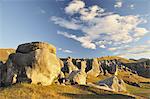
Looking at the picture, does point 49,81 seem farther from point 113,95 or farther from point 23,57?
point 113,95

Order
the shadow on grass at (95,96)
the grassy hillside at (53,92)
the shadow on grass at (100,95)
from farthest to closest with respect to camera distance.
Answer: the shadow on grass at (100,95) → the shadow on grass at (95,96) → the grassy hillside at (53,92)

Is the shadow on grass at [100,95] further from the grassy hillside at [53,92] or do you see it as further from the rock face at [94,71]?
the rock face at [94,71]

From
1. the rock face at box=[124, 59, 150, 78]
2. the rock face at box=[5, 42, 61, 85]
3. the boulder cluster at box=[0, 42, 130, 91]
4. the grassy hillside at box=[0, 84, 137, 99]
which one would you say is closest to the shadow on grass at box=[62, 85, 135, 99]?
the grassy hillside at box=[0, 84, 137, 99]

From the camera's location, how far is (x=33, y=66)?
139ft

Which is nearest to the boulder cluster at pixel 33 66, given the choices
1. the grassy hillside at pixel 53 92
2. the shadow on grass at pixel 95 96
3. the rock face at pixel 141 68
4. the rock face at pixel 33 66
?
the rock face at pixel 33 66

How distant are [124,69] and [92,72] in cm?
4171

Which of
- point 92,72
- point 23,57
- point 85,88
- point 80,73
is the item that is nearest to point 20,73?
point 23,57

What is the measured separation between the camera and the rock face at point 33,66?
4234 cm

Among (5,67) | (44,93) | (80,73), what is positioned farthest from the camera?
(80,73)

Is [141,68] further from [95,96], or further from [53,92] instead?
[53,92]

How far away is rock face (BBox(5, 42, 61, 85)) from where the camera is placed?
1667 inches

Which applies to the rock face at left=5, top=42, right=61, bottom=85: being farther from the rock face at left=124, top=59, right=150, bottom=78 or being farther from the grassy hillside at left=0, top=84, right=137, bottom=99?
the rock face at left=124, top=59, right=150, bottom=78

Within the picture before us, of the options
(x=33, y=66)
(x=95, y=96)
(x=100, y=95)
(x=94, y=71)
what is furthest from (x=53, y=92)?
(x=94, y=71)

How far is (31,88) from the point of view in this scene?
1550 inches
